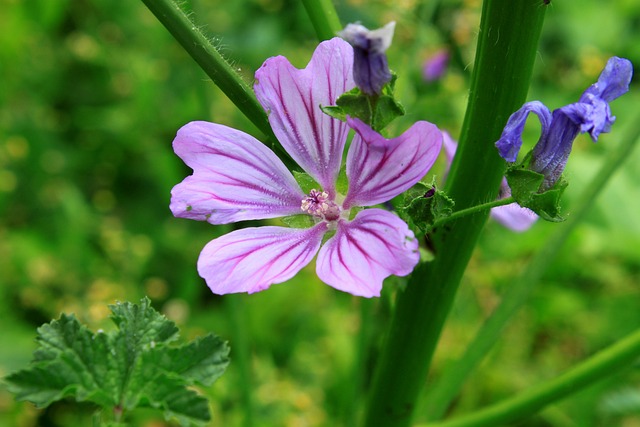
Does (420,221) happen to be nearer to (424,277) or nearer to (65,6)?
(424,277)

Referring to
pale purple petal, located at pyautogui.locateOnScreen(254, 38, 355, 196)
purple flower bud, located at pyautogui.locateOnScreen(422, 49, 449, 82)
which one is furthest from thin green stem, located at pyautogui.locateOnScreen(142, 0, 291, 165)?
purple flower bud, located at pyautogui.locateOnScreen(422, 49, 449, 82)

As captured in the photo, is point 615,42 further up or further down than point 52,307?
further up

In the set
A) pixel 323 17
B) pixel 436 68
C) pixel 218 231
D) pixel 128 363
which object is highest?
pixel 436 68

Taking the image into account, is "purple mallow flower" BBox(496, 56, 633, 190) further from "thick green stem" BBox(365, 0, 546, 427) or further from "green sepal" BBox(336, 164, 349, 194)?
"green sepal" BBox(336, 164, 349, 194)

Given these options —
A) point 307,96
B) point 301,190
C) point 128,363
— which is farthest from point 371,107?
point 128,363

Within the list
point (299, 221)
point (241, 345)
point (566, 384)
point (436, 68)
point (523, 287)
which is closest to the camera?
point (299, 221)

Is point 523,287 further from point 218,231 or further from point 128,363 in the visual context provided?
point 218,231

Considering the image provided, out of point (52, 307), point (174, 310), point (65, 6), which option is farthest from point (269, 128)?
point (65, 6)
